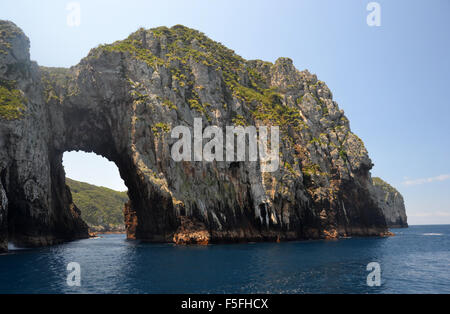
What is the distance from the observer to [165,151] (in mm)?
64375

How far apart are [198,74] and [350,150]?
5258 centimetres

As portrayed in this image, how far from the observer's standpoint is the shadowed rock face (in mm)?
56469

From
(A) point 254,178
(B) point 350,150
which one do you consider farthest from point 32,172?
(B) point 350,150

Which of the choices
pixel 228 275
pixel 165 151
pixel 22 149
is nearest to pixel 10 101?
pixel 22 149

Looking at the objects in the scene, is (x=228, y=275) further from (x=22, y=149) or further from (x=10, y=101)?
(x=10, y=101)

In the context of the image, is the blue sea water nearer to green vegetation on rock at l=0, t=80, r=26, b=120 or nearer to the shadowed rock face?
the shadowed rock face

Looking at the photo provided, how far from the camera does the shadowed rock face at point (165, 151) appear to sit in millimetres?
56469

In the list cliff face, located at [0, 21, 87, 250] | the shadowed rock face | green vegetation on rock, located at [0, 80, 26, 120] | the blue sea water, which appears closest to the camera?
the blue sea water

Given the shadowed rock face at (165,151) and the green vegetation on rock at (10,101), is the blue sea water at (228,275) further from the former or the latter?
the green vegetation on rock at (10,101)

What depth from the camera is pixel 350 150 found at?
291 feet

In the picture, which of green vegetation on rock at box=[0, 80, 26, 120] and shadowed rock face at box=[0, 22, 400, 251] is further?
shadowed rock face at box=[0, 22, 400, 251]

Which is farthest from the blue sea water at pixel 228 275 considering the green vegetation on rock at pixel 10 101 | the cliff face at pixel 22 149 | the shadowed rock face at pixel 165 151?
the green vegetation on rock at pixel 10 101

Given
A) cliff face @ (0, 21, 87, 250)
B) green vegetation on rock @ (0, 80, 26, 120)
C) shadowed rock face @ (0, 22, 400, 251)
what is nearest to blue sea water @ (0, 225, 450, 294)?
cliff face @ (0, 21, 87, 250)

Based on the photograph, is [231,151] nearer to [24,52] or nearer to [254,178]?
[254,178]
